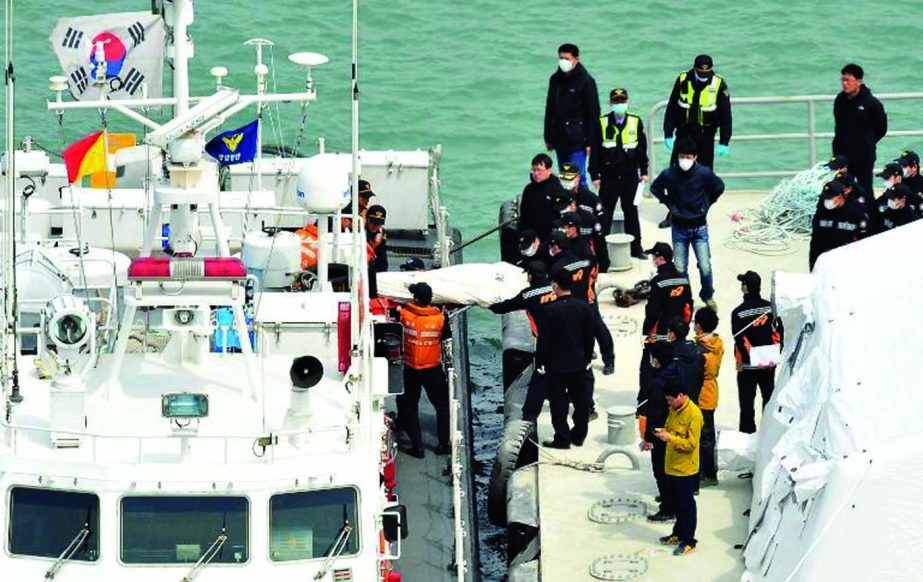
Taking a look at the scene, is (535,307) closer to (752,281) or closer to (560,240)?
(560,240)

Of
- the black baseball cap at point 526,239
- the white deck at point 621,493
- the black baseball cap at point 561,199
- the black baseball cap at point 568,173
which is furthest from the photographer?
the black baseball cap at point 568,173

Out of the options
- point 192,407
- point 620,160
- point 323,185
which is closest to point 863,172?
point 620,160

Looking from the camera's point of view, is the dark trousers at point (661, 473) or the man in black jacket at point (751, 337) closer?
the dark trousers at point (661, 473)

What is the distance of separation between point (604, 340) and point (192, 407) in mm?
4559

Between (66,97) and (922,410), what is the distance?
14.1m

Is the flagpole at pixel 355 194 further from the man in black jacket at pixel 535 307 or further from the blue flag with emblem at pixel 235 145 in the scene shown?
the blue flag with emblem at pixel 235 145

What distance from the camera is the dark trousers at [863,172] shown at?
62.1 feet

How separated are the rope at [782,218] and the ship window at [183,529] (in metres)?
8.76

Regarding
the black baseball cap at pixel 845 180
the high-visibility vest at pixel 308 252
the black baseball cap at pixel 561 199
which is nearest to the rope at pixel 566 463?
the high-visibility vest at pixel 308 252

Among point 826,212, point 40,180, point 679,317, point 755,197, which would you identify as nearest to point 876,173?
point 755,197

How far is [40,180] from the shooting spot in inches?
721

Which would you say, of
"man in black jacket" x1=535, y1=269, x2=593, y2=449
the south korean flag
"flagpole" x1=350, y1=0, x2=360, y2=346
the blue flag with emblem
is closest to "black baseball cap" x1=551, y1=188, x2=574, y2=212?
"man in black jacket" x1=535, y1=269, x2=593, y2=449

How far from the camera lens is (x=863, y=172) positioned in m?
19.0

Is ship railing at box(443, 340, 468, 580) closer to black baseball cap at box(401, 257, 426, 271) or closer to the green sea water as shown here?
black baseball cap at box(401, 257, 426, 271)
